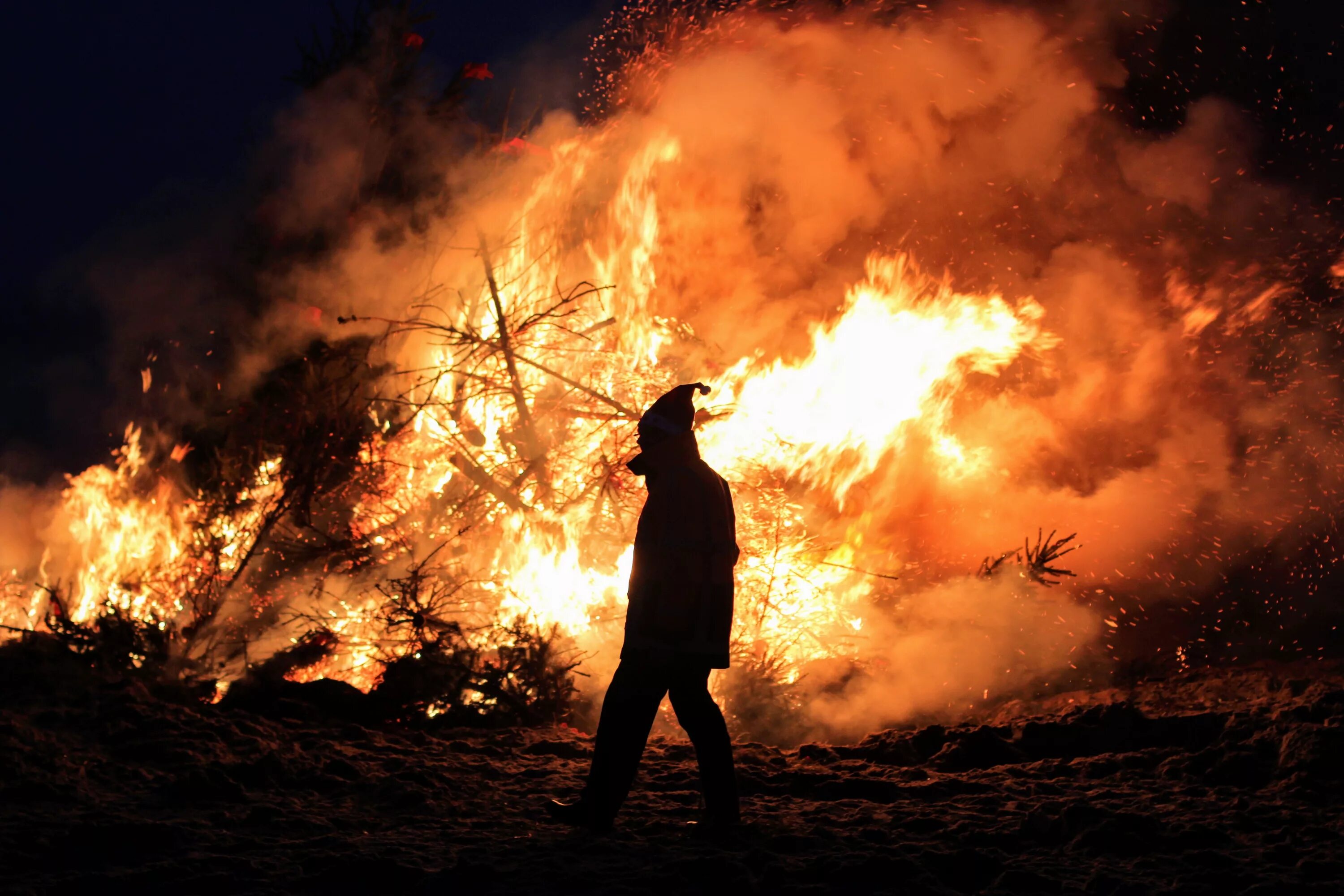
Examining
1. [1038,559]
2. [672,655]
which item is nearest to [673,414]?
[672,655]

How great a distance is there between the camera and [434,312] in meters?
8.10

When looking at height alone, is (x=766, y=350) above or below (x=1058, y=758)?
above

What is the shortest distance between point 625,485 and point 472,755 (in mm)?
2569

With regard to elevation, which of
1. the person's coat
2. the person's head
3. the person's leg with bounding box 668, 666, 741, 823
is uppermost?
the person's head

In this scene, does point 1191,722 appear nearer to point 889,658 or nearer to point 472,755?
point 889,658

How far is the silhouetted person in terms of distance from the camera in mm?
3625

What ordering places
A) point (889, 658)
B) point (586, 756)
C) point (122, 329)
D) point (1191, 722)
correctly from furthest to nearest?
point (122, 329)
point (889, 658)
point (586, 756)
point (1191, 722)

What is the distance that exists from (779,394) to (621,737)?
441 cm

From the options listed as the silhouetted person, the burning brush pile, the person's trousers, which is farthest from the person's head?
the burning brush pile

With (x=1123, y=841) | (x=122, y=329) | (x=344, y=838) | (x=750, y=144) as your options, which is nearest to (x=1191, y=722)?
(x=1123, y=841)

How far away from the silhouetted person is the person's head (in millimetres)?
216

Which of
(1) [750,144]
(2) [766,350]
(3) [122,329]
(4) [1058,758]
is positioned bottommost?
(4) [1058,758]

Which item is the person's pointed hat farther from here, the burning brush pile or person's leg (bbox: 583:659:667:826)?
the burning brush pile

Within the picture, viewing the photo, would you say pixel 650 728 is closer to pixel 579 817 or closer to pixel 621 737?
pixel 621 737
